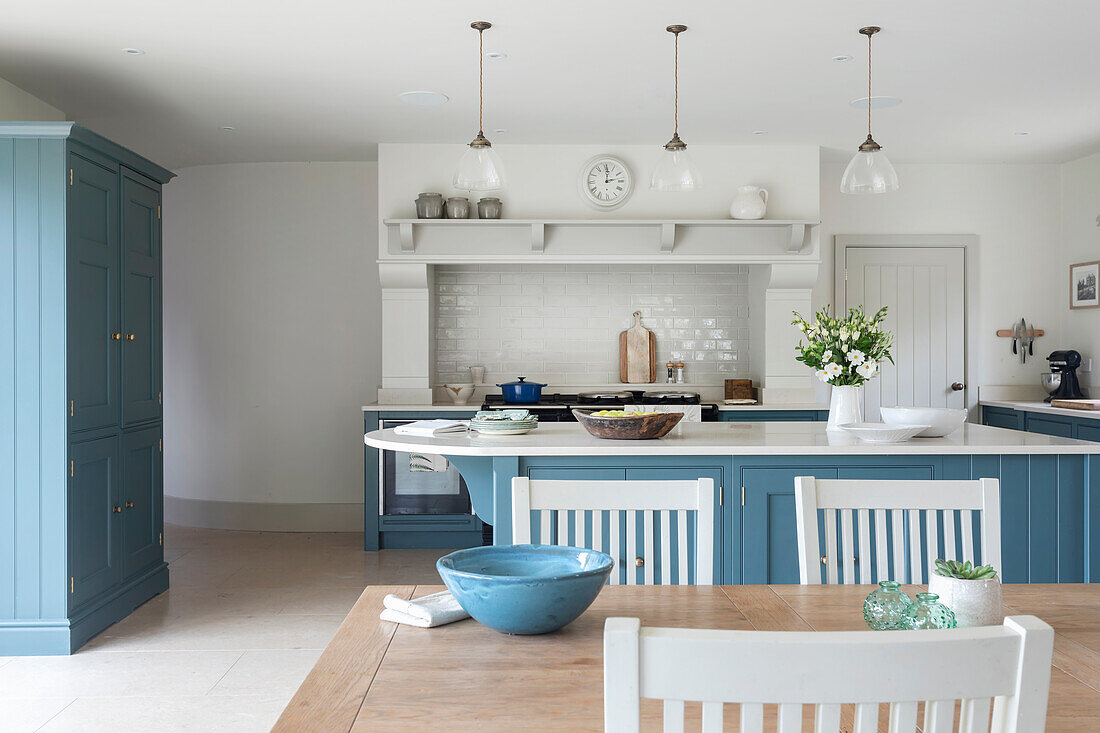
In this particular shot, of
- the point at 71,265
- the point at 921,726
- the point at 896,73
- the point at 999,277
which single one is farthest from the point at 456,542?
the point at 921,726

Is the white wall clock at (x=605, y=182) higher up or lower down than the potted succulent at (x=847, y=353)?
higher up

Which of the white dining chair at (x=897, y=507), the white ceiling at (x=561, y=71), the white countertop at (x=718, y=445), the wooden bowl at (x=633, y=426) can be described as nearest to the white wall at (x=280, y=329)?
the white ceiling at (x=561, y=71)

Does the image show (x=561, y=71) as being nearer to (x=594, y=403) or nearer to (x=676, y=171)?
(x=676, y=171)

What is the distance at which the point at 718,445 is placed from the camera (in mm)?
3449

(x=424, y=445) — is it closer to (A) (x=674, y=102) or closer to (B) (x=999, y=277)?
(A) (x=674, y=102)

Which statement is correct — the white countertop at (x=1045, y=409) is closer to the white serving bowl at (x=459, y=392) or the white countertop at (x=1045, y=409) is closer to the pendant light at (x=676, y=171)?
the pendant light at (x=676, y=171)

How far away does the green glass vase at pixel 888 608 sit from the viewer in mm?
1386

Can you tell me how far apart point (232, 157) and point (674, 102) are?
3.27 m

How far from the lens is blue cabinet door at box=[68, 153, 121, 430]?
12.6 feet

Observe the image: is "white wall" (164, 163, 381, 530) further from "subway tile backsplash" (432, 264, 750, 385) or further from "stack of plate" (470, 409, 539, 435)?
"stack of plate" (470, 409, 539, 435)

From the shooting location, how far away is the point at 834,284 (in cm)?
659

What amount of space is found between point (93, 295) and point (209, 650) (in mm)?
1651

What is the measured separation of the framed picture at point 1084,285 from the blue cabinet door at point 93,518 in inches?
243

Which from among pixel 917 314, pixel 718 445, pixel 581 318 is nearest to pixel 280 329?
pixel 581 318
